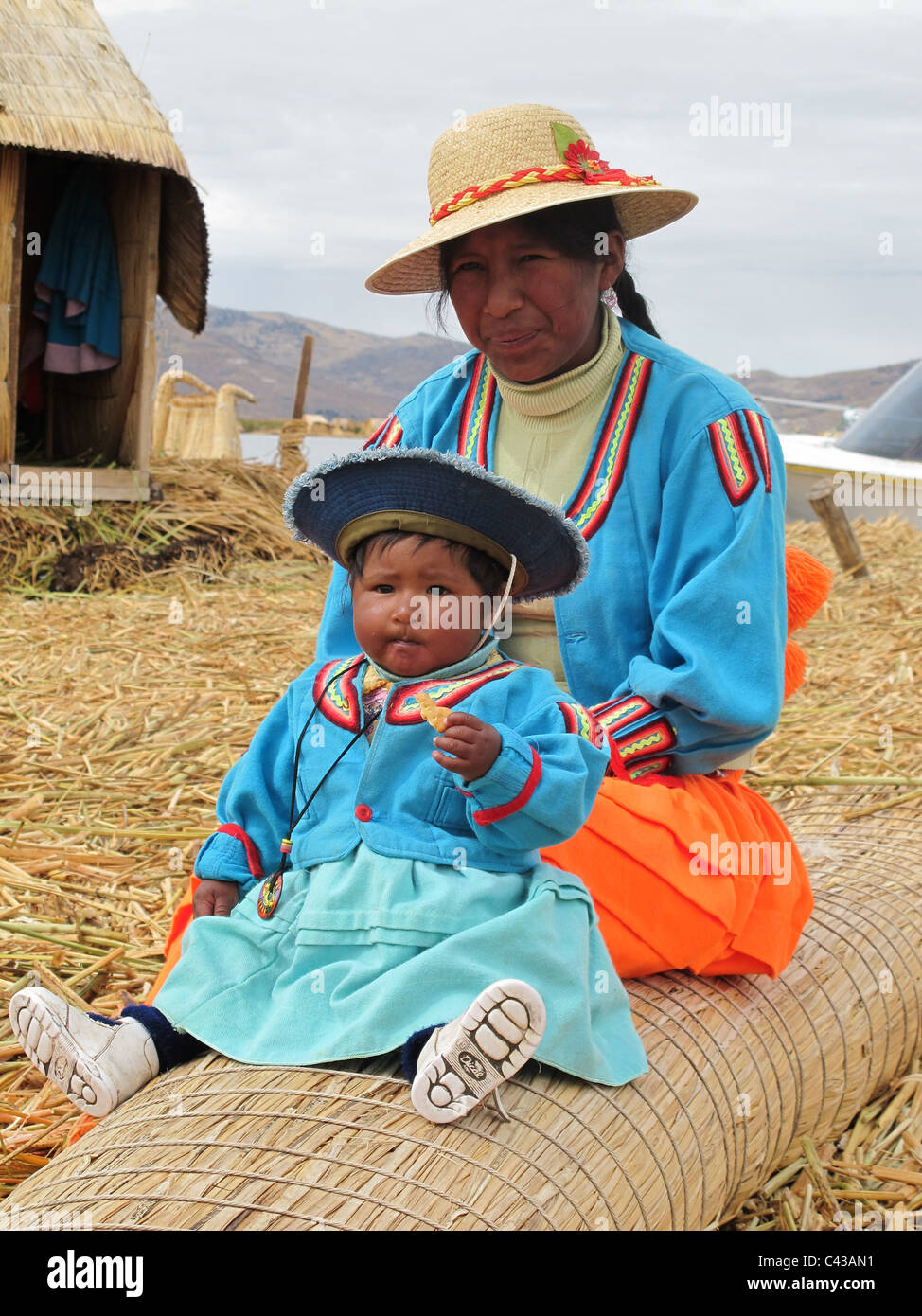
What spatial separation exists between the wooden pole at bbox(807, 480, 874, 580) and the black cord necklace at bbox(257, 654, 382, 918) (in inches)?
233

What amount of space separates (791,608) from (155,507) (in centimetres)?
588

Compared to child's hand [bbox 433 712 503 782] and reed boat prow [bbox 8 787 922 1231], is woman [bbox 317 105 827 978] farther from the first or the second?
child's hand [bbox 433 712 503 782]

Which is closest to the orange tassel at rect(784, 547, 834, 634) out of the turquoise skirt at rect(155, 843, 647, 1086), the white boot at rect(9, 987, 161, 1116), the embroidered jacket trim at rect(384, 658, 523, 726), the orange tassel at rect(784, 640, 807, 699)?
the orange tassel at rect(784, 640, 807, 699)

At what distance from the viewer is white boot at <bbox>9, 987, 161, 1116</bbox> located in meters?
1.71

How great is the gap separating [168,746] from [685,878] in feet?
8.40

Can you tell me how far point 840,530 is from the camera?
7758 mm

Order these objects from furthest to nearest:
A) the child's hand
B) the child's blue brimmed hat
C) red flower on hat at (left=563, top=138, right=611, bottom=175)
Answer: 1. red flower on hat at (left=563, top=138, right=611, bottom=175)
2. the child's blue brimmed hat
3. the child's hand

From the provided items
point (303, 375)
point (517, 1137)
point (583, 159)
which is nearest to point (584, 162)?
point (583, 159)

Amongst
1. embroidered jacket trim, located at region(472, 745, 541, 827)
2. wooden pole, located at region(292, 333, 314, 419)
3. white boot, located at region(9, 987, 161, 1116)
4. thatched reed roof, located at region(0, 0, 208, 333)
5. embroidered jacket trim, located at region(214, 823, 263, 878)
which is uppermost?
thatched reed roof, located at region(0, 0, 208, 333)

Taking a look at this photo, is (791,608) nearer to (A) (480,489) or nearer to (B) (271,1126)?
(A) (480,489)

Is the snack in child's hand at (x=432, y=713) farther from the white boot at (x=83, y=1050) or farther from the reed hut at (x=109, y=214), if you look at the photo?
the reed hut at (x=109, y=214)

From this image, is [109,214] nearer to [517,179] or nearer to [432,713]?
[517,179]

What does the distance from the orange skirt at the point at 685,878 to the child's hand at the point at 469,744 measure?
1.28 feet
